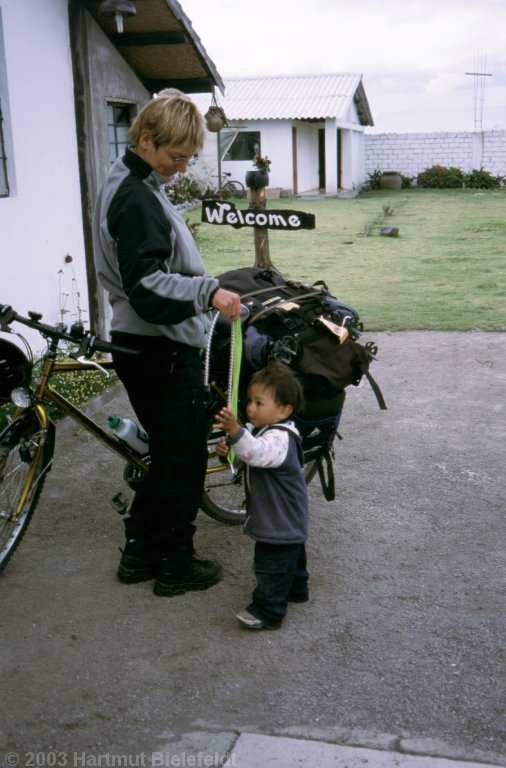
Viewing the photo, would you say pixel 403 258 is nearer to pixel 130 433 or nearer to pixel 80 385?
pixel 80 385

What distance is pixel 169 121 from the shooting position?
3.34m

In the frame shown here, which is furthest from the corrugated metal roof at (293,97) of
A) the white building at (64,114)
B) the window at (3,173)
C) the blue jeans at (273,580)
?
the blue jeans at (273,580)

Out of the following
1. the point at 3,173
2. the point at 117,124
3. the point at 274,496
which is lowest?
the point at 274,496

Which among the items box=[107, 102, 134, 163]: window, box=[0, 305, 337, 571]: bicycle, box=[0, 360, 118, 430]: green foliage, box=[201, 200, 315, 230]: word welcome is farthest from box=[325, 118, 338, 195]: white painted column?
box=[0, 305, 337, 571]: bicycle

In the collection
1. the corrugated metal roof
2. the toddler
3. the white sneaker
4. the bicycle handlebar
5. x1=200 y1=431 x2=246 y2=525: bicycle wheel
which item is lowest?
the white sneaker

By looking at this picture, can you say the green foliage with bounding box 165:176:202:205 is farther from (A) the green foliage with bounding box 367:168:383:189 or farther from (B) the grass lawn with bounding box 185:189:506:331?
(A) the green foliage with bounding box 367:168:383:189

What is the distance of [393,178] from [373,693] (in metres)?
35.8

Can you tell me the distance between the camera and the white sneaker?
11.6 feet

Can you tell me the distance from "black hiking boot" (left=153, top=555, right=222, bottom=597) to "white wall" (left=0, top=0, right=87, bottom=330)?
3653 millimetres

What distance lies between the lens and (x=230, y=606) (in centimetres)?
377

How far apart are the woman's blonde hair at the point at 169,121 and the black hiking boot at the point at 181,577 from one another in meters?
1.81

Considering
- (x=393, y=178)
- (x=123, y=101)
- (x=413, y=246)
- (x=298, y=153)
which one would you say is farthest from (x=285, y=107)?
(x=123, y=101)

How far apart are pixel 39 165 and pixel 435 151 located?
33.0 metres

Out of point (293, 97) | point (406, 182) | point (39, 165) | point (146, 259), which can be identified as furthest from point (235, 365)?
point (406, 182)
